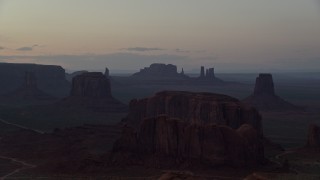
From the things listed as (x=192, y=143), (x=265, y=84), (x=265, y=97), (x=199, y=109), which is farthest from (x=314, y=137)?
(x=265, y=97)

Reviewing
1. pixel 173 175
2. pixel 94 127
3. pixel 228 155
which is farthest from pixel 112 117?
pixel 173 175

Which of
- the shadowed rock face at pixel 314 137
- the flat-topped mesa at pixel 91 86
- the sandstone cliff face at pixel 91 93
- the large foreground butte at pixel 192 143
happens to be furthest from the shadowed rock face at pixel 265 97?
the large foreground butte at pixel 192 143

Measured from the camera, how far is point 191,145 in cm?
7781

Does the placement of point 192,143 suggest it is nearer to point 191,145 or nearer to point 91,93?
point 191,145

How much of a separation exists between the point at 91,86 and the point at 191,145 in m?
95.7

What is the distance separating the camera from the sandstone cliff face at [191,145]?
75.7 metres

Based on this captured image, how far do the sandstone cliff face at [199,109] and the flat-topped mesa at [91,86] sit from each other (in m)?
52.4

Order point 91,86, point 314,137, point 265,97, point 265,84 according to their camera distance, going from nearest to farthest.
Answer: point 314,137 → point 91,86 → point 265,84 → point 265,97

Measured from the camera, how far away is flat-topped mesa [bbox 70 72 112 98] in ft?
557

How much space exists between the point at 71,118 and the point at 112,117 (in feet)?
36.5

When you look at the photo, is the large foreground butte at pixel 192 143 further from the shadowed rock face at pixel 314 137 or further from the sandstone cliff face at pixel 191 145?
the shadowed rock face at pixel 314 137

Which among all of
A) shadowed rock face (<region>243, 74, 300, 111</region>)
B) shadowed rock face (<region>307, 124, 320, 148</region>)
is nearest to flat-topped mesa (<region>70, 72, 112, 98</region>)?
shadowed rock face (<region>243, 74, 300, 111</region>)

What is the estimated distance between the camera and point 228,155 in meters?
75.6

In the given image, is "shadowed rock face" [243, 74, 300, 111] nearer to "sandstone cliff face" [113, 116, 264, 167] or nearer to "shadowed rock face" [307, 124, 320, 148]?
"shadowed rock face" [307, 124, 320, 148]
